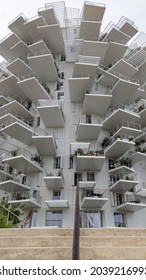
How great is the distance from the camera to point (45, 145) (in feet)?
68.4

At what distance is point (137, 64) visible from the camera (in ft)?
89.2

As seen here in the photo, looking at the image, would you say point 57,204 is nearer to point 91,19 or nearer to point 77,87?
point 77,87

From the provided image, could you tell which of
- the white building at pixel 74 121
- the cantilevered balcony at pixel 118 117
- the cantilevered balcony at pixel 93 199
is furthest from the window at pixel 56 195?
the cantilevered balcony at pixel 118 117

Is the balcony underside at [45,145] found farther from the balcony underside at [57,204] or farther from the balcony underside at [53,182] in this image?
the balcony underside at [57,204]

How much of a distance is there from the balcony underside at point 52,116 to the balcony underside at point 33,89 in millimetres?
2932

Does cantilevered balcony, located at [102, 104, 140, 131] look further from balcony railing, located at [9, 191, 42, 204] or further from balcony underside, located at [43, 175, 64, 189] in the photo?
balcony railing, located at [9, 191, 42, 204]

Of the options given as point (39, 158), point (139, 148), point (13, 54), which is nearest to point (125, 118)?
point (139, 148)

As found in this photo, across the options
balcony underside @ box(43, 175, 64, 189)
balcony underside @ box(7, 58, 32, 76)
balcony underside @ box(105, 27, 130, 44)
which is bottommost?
balcony underside @ box(43, 175, 64, 189)

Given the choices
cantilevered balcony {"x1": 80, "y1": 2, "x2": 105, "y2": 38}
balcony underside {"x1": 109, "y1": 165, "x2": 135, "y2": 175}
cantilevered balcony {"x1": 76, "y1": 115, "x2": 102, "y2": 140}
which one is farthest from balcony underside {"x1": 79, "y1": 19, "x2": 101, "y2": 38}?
balcony underside {"x1": 109, "y1": 165, "x2": 135, "y2": 175}

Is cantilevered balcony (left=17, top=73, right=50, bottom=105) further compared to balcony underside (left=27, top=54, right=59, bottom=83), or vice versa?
balcony underside (left=27, top=54, right=59, bottom=83)

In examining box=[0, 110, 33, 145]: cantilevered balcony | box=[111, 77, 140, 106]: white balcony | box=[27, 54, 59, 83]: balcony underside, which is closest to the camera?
box=[0, 110, 33, 145]: cantilevered balcony

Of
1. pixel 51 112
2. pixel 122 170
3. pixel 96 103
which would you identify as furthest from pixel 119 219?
pixel 51 112

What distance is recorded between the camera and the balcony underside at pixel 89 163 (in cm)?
1927

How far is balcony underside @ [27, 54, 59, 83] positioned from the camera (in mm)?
23517
